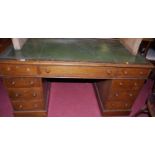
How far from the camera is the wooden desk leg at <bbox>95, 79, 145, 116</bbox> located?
5.13 ft

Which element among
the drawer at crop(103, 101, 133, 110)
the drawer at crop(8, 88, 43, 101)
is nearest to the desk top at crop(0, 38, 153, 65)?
the drawer at crop(8, 88, 43, 101)

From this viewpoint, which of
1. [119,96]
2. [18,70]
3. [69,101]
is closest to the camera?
[18,70]

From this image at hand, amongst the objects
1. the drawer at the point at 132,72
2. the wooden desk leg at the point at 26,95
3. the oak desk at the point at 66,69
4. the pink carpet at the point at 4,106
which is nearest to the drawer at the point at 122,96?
the oak desk at the point at 66,69

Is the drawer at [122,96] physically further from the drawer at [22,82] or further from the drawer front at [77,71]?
the drawer at [22,82]

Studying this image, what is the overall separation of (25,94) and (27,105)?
162mm

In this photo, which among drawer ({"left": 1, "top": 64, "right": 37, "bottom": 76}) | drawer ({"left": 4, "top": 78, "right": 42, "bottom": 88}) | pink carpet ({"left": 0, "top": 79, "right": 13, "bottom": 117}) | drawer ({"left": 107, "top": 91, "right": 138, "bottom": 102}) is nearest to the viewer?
drawer ({"left": 1, "top": 64, "right": 37, "bottom": 76})

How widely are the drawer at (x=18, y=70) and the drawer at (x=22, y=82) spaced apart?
8 centimetres

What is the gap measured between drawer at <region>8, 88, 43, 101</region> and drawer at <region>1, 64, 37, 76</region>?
0.20m

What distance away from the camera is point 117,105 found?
5.74ft

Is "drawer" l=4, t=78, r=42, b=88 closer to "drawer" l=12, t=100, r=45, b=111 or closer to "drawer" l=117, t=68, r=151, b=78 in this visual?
"drawer" l=12, t=100, r=45, b=111

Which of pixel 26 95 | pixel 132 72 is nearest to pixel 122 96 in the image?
pixel 132 72

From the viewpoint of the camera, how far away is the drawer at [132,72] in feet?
4.79

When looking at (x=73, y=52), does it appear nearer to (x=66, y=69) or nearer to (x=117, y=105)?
(x=66, y=69)
